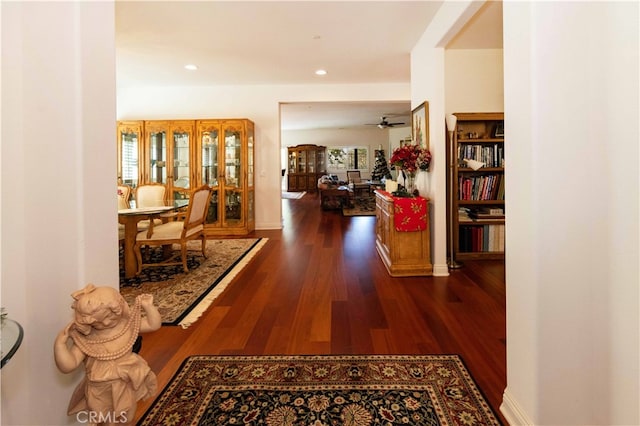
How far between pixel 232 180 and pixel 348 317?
4.09m

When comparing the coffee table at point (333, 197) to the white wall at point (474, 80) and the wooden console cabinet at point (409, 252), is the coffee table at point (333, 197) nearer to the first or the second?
the white wall at point (474, 80)


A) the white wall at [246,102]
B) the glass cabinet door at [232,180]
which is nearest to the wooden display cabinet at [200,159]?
the glass cabinet door at [232,180]

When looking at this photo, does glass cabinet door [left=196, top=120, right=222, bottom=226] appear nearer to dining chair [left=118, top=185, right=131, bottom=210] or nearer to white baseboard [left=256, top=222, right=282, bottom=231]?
white baseboard [left=256, top=222, right=282, bottom=231]

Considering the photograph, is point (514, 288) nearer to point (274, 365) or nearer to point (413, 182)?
point (274, 365)

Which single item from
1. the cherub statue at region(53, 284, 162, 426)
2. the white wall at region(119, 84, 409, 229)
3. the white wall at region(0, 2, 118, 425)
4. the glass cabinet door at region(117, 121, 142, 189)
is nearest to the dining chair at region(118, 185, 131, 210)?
the glass cabinet door at region(117, 121, 142, 189)

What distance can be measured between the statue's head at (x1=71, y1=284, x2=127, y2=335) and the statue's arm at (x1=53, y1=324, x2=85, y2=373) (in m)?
0.05

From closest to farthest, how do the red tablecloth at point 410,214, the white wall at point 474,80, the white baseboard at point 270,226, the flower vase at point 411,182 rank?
1. the red tablecloth at point 410,214
2. the flower vase at point 411,182
3. the white wall at point 474,80
4. the white baseboard at point 270,226

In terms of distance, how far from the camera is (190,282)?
131 inches

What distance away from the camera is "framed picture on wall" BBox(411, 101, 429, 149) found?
11.8 feet

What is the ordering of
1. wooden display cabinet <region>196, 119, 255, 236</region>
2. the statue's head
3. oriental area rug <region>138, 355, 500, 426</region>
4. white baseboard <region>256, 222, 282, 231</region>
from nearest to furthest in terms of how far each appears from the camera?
the statue's head
oriental area rug <region>138, 355, 500, 426</region>
wooden display cabinet <region>196, 119, 255, 236</region>
white baseboard <region>256, 222, 282, 231</region>

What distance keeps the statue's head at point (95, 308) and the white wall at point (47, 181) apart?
0.54ft

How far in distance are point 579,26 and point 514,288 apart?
101cm

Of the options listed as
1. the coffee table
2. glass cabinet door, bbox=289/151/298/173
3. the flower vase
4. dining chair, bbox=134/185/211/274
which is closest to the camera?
dining chair, bbox=134/185/211/274

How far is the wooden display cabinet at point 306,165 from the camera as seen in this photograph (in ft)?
44.5
